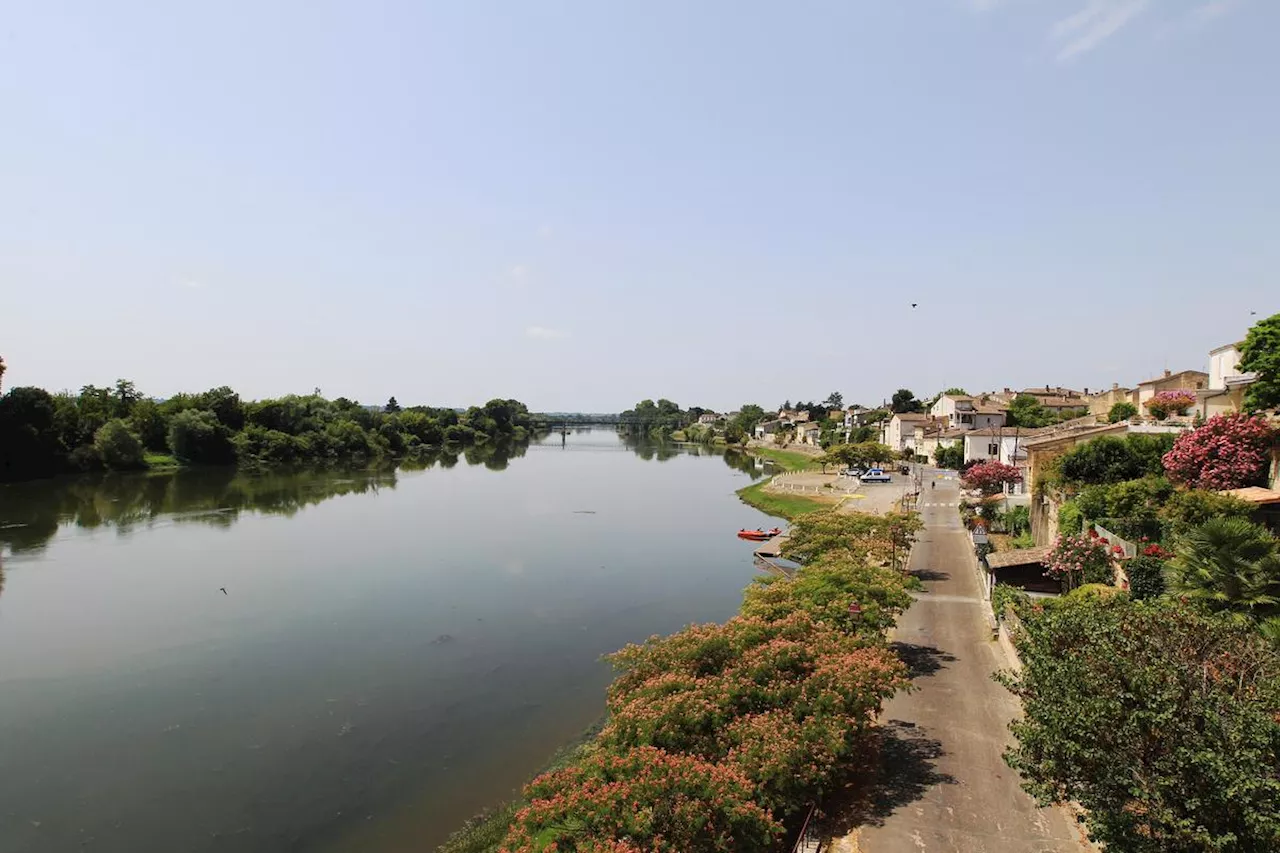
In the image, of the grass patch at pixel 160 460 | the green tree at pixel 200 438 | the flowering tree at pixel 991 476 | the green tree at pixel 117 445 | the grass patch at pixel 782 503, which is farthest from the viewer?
the green tree at pixel 200 438

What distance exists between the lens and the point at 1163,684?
838 cm

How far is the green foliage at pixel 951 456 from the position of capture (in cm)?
7606

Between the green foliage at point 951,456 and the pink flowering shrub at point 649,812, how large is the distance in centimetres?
7235

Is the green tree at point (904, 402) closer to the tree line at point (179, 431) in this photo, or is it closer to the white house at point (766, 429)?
the white house at point (766, 429)

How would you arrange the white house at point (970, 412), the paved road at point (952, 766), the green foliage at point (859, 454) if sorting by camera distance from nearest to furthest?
1. the paved road at point (952, 766)
2. the green foliage at point (859, 454)
3. the white house at point (970, 412)

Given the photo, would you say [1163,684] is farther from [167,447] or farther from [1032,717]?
[167,447]

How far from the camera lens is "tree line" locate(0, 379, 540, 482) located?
7069 cm

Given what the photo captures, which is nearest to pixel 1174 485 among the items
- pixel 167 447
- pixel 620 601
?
pixel 620 601

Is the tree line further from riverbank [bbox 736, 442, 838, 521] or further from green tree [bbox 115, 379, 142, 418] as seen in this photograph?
riverbank [bbox 736, 442, 838, 521]

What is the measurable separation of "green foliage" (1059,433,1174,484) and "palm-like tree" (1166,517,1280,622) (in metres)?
13.2

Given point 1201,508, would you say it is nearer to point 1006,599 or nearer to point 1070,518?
point 1006,599

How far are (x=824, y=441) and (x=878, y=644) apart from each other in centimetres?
11510

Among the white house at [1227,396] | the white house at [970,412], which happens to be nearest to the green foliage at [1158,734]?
the white house at [1227,396]

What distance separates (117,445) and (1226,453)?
94.3 meters
